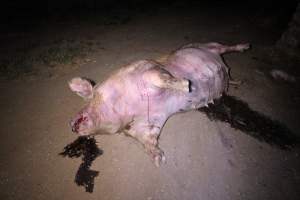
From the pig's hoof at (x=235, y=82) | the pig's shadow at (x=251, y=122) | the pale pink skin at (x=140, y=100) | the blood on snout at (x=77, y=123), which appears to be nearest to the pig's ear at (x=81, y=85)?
the pale pink skin at (x=140, y=100)

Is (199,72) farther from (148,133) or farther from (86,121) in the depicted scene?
(86,121)

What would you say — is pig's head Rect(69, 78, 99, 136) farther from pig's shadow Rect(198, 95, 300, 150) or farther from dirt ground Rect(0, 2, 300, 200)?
pig's shadow Rect(198, 95, 300, 150)

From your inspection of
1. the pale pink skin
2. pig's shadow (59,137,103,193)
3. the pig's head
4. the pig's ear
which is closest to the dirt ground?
pig's shadow (59,137,103,193)

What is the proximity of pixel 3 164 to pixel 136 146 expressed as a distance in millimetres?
1886

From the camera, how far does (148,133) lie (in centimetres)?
310

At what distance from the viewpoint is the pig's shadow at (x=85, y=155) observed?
288cm

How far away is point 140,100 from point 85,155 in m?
1.09

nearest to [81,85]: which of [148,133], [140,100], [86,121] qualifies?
[86,121]

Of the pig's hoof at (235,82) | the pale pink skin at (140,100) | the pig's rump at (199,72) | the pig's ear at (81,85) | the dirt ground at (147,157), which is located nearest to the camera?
the dirt ground at (147,157)

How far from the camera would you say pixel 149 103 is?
3.13m

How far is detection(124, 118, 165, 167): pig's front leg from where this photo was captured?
3014 mm

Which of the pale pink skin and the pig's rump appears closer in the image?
the pale pink skin

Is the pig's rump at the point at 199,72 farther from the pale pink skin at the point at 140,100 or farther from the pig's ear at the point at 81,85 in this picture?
the pig's ear at the point at 81,85

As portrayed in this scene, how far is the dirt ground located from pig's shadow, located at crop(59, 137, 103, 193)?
0.07 metres
